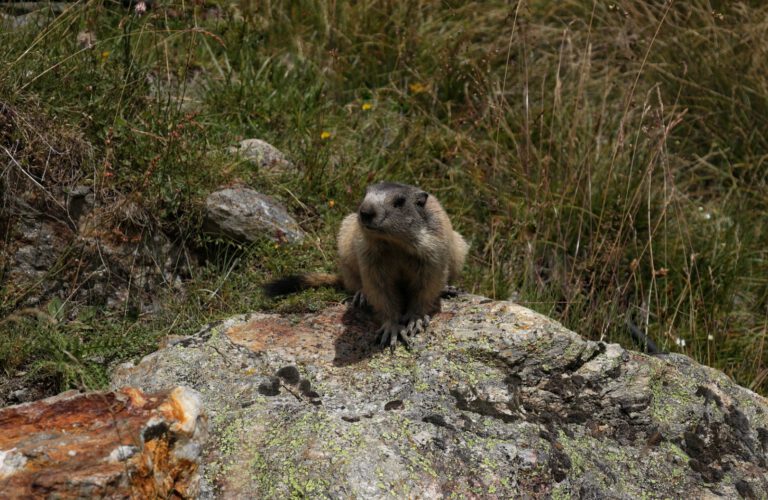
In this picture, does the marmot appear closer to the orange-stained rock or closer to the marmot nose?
the marmot nose

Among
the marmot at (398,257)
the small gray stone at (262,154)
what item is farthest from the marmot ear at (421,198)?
the small gray stone at (262,154)

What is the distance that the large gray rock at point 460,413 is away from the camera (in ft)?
10.6

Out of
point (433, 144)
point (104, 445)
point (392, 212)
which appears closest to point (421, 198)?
point (392, 212)

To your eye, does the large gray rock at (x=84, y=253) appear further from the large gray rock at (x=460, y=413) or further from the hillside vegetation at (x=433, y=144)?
the large gray rock at (x=460, y=413)

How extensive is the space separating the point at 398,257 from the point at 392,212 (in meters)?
0.39

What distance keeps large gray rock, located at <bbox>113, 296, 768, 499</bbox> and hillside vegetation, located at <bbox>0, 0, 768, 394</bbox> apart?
0.67 meters

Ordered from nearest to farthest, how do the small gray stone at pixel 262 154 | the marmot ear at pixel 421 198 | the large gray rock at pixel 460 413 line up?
the large gray rock at pixel 460 413
the marmot ear at pixel 421 198
the small gray stone at pixel 262 154

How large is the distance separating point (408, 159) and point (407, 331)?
2674 millimetres

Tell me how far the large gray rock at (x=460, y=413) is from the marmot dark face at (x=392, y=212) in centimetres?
55

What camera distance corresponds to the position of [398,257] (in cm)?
471

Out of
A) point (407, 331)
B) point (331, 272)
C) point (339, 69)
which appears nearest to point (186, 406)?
point (407, 331)

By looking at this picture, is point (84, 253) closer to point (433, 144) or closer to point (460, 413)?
point (460, 413)

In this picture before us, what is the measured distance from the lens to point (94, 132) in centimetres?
538

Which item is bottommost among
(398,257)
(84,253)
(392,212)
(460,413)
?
(84,253)
